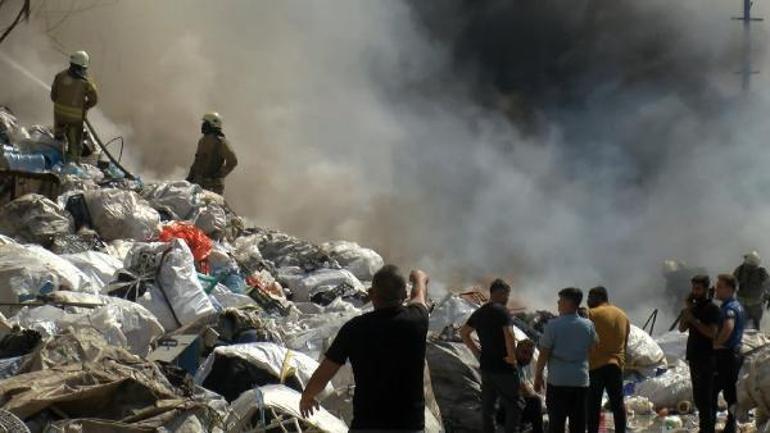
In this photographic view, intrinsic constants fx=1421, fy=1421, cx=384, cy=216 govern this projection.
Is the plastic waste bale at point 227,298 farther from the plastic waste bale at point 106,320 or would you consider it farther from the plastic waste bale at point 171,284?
the plastic waste bale at point 106,320

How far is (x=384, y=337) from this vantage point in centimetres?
497

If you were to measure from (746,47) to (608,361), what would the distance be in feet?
64.8

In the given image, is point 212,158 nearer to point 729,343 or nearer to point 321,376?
point 729,343

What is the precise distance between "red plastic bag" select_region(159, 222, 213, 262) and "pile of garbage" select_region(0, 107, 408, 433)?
0.06 ft

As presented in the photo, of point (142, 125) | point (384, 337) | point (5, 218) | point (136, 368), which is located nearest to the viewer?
point (384, 337)

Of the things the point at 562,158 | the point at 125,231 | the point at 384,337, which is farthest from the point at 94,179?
the point at 562,158

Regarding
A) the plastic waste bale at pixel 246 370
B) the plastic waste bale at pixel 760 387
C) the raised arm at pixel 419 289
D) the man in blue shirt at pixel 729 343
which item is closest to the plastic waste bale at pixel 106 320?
the plastic waste bale at pixel 246 370

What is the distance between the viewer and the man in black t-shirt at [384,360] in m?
4.98

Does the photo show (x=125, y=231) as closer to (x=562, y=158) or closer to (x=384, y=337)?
(x=384, y=337)

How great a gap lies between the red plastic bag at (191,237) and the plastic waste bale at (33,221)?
29.5 inches

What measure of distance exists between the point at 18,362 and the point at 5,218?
4231 millimetres

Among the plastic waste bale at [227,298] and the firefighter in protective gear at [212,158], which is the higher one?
the firefighter in protective gear at [212,158]

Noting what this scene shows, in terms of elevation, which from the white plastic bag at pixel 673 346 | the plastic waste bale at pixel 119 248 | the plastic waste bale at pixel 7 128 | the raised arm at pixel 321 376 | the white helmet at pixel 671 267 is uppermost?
the white helmet at pixel 671 267

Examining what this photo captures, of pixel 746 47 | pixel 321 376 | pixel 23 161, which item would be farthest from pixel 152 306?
pixel 746 47
